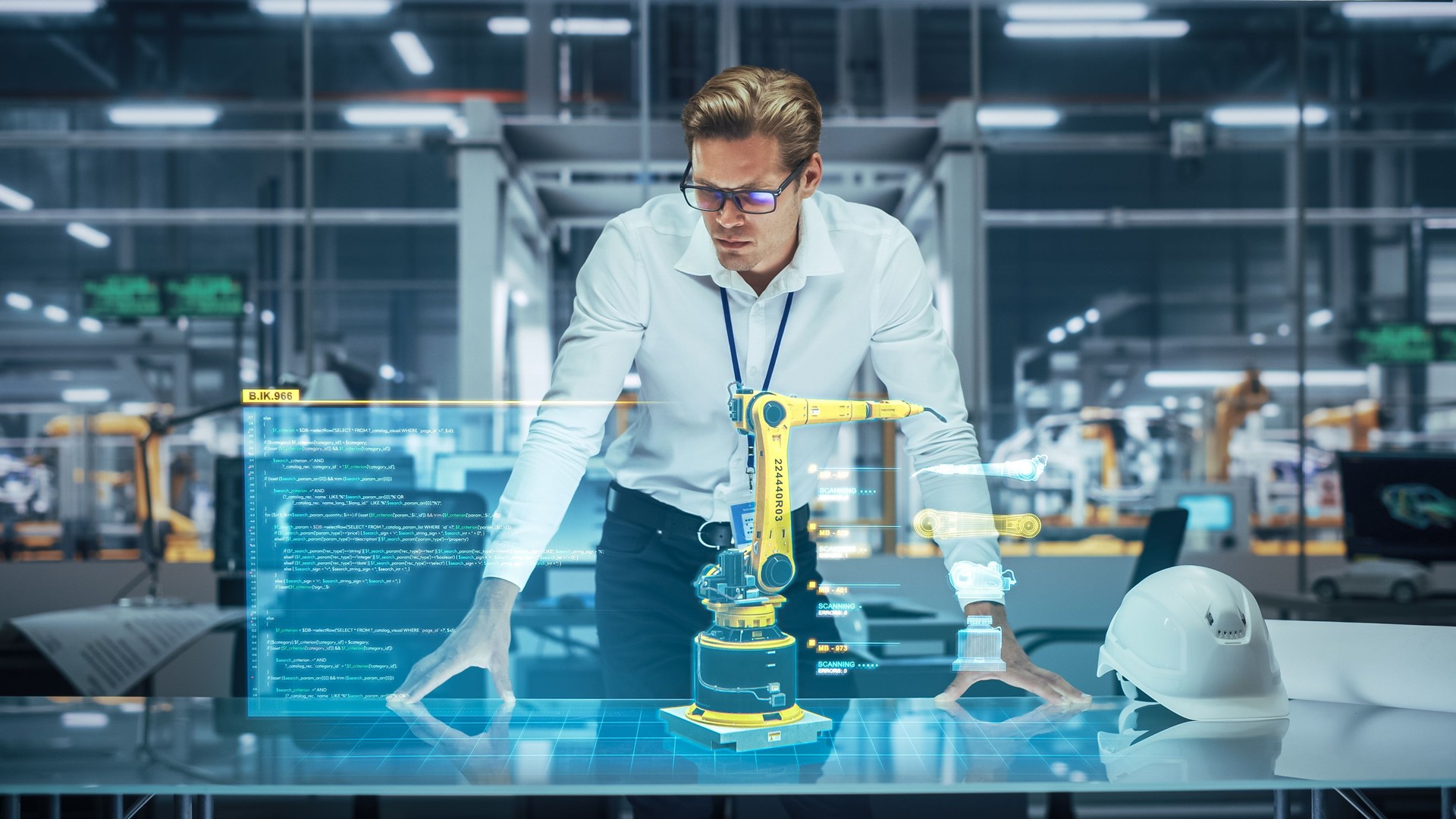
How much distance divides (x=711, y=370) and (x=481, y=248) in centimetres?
238

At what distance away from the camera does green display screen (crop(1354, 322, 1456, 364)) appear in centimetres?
873

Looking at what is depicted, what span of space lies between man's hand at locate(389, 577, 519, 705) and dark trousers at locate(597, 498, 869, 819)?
0.61ft

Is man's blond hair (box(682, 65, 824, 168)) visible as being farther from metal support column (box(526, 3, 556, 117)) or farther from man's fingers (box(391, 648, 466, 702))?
metal support column (box(526, 3, 556, 117))

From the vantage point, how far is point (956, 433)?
1.62 metres

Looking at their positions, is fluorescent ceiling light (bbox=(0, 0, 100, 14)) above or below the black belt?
above

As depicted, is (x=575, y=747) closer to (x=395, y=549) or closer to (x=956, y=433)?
(x=395, y=549)

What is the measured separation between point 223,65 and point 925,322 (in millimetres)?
14104

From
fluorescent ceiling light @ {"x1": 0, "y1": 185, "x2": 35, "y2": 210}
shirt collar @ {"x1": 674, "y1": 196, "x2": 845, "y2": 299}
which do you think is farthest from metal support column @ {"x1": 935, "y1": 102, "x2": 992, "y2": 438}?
fluorescent ceiling light @ {"x1": 0, "y1": 185, "x2": 35, "y2": 210}

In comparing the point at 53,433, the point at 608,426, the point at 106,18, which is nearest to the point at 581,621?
the point at 608,426

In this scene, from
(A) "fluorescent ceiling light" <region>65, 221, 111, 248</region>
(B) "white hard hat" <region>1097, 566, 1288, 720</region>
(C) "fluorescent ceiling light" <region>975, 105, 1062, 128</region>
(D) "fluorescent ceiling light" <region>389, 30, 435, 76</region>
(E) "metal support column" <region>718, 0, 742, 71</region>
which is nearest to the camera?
(B) "white hard hat" <region>1097, 566, 1288, 720</region>

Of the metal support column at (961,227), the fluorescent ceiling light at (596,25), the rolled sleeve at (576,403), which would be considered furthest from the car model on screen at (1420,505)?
the fluorescent ceiling light at (596,25)

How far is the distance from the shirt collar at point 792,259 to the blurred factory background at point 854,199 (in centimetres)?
26

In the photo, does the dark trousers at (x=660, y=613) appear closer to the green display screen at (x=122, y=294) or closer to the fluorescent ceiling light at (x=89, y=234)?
the green display screen at (x=122, y=294)

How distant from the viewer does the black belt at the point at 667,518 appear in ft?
5.32
